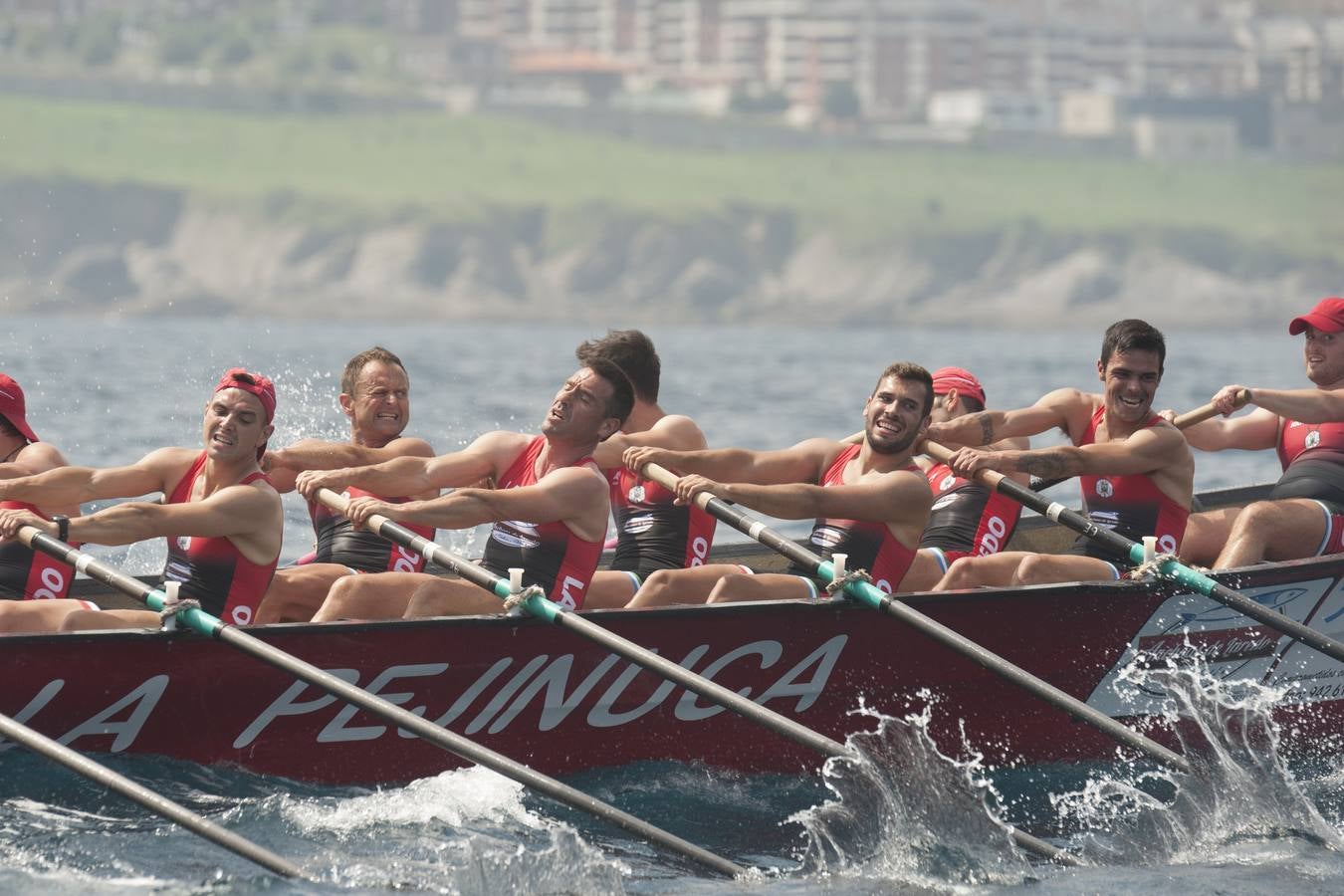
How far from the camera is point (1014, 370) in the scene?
49.1 metres

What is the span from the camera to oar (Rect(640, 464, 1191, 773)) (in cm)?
841

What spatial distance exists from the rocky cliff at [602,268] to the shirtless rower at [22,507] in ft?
229

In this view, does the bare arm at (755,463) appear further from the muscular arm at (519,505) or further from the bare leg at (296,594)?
the bare leg at (296,594)

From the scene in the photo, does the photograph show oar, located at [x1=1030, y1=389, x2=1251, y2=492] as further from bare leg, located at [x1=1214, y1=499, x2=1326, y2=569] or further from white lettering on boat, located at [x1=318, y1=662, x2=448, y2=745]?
white lettering on boat, located at [x1=318, y1=662, x2=448, y2=745]

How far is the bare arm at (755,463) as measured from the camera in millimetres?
9570

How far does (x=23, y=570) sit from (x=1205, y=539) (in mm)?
6066

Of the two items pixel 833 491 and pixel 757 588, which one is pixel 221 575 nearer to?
pixel 757 588

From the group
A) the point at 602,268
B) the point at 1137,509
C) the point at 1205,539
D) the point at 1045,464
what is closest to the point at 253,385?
the point at 1045,464

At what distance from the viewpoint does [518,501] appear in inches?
338

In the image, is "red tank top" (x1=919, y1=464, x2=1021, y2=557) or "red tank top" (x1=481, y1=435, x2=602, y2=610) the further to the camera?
"red tank top" (x1=919, y1=464, x2=1021, y2=557)

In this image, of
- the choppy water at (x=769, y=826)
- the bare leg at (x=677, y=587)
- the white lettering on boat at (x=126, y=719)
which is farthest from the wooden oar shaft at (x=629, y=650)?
the white lettering on boat at (x=126, y=719)

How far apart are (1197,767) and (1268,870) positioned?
828 millimetres

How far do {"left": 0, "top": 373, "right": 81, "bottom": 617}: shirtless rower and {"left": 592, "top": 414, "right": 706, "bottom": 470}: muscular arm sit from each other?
8.25ft

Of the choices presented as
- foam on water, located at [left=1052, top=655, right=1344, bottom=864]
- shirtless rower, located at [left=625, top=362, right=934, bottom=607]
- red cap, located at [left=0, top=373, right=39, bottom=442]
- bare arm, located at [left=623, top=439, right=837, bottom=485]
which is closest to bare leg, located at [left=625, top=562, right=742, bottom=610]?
shirtless rower, located at [left=625, top=362, right=934, bottom=607]
